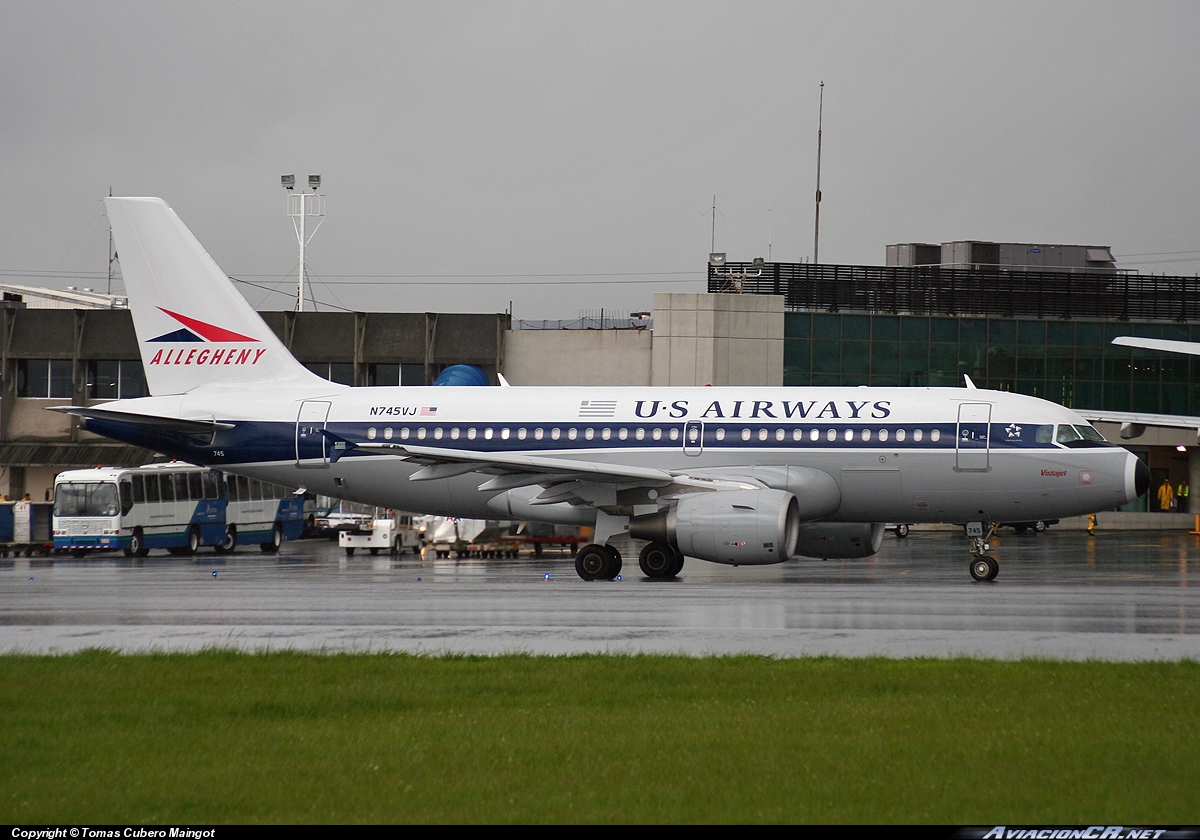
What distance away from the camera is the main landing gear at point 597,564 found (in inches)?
1016

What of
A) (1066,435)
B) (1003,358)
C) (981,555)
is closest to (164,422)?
(981,555)

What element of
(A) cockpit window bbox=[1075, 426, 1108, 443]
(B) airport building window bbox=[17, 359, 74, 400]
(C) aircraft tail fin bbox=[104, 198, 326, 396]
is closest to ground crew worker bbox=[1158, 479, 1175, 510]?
(A) cockpit window bbox=[1075, 426, 1108, 443]

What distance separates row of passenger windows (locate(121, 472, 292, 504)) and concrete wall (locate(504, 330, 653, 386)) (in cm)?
1425

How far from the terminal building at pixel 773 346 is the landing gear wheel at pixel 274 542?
34.6ft

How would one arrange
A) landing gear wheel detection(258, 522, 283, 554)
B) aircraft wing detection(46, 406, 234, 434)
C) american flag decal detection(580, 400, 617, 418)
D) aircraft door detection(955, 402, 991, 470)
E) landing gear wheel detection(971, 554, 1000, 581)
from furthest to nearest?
landing gear wheel detection(258, 522, 283, 554) < aircraft wing detection(46, 406, 234, 434) < american flag decal detection(580, 400, 617, 418) < aircraft door detection(955, 402, 991, 470) < landing gear wheel detection(971, 554, 1000, 581)

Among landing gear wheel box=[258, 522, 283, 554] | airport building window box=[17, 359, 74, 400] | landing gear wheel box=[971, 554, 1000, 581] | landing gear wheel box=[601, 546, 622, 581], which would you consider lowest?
landing gear wheel box=[258, 522, 283, 554]

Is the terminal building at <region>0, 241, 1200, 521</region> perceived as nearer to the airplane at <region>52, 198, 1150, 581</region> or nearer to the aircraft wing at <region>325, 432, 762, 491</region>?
the airplane at <region>52, 198, 1150, 581</region>

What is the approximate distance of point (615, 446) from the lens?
26703mm

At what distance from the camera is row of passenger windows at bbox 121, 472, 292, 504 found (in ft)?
123

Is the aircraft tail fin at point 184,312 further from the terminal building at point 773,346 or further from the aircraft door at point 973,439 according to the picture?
the terminal building at point 773,346

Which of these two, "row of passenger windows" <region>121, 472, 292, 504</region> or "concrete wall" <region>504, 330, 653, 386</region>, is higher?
"concrete wall" <region>504, 330, 653, 386</region>

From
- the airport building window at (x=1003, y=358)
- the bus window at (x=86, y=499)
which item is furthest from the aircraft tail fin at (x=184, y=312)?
the airport building window at (x=1003, y=358)

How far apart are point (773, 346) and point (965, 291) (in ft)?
35.8

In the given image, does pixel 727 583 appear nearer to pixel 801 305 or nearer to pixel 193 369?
pixel 193 369
